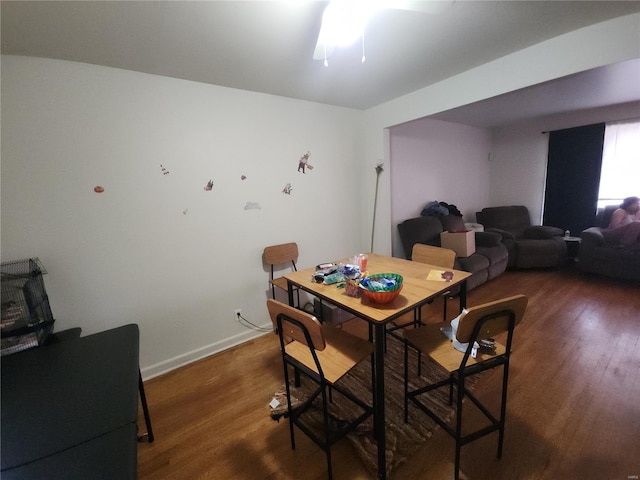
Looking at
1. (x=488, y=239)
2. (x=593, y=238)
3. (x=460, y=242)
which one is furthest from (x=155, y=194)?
(x=593, y=238)

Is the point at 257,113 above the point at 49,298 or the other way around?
above

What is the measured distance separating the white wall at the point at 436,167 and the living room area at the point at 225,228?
69cm

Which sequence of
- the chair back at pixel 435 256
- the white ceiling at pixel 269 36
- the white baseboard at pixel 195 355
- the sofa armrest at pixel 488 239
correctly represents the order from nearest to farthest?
1. the white ceiling at pixel 269 36
2. the chair back at pixel 435 256
3. the white baseboard at pixel 195 355
4. the sofa armrest at pixel 488 239

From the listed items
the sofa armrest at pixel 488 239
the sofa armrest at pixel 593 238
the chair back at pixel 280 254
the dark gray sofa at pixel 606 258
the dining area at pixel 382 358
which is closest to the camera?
the dining area at pixel 382 358

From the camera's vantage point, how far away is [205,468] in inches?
56.0

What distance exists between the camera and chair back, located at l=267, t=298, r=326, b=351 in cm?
116

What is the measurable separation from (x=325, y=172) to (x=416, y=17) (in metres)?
1.64

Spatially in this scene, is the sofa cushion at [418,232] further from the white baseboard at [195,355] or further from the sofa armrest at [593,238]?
the white baseboard at [195,355]

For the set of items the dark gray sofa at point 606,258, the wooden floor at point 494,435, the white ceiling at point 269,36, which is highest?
the white ceiling at point 269,36

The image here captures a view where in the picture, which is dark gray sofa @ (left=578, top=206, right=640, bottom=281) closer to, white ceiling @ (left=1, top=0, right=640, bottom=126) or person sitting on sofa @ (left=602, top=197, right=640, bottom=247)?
person sitting on sofa @ (left=602, top=197, right=640, bottom=247)

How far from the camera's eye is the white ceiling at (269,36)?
4.36 ft

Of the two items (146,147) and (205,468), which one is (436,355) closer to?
(205,468)

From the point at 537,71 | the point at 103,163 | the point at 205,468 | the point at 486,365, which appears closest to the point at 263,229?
the point at 103,163

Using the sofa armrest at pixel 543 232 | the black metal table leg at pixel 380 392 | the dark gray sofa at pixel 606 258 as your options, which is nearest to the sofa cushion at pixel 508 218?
the sofa armrest at pixel 543 232
